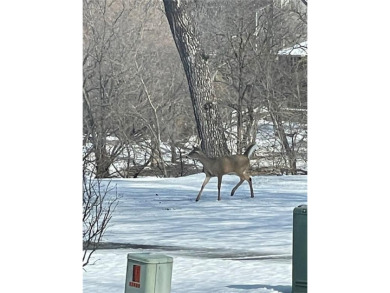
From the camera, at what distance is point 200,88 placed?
7.41m

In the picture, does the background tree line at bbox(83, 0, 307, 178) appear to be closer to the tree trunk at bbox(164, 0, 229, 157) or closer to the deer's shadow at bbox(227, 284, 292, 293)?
the tree trunk at bbox(164, 0, 229, 157)

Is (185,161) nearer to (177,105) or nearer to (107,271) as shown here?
(177,105)

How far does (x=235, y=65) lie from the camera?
291 inches

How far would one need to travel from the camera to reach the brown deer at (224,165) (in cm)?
725

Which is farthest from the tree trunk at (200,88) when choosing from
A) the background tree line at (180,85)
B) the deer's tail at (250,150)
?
the deer's tail at (250,150)

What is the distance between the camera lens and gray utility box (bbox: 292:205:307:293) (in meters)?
4.62

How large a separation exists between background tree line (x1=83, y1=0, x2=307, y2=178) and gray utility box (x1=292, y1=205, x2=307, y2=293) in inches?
105

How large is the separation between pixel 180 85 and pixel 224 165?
76 cm

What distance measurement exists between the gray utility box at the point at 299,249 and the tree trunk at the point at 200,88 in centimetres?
265

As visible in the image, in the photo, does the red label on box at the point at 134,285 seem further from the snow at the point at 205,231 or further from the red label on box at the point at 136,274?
the snow at the point at 205,231

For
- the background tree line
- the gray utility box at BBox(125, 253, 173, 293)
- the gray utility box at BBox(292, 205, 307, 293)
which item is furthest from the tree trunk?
the gray utility box at BBox(125, 253, 173, 293)

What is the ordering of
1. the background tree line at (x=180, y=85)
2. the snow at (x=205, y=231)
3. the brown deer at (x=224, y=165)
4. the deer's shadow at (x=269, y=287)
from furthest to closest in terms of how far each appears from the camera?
the background tree line at (x=180, y=85) < the brown deer at (x=224, y=165) < the snow at (x=205, y=231) < the deer's shadow at (x=269, y=287)
